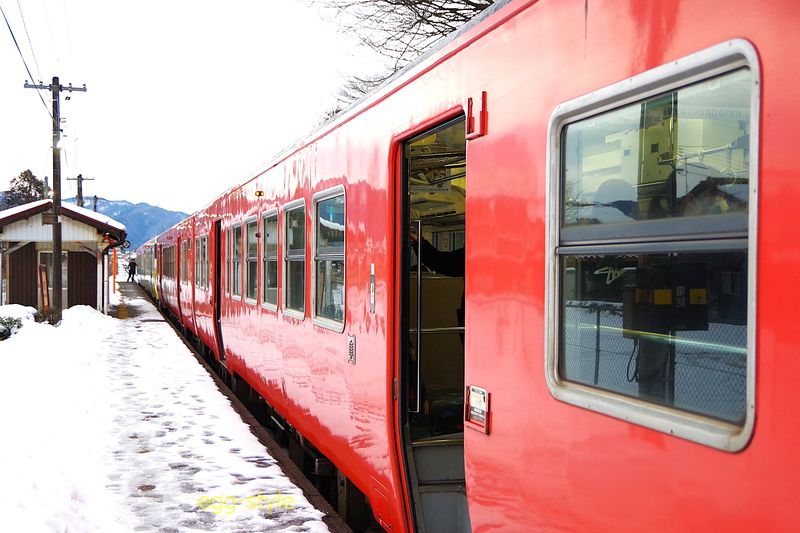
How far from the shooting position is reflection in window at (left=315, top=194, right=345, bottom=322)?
191 inches

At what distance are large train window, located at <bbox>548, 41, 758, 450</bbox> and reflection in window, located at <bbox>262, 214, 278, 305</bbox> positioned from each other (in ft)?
15.9

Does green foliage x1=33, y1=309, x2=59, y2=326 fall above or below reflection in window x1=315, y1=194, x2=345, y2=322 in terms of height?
below

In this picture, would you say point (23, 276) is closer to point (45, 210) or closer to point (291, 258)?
point (45, 210)

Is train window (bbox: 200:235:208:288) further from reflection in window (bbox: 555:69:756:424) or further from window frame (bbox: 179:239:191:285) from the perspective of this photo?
reflection in window (bbox: 555:69:756:424)

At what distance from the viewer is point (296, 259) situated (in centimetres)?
604

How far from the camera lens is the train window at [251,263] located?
819 cm

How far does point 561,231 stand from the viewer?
7.79 feet

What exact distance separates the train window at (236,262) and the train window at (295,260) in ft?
9.58

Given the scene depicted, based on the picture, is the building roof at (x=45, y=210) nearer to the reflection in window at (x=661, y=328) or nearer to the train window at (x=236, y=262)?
the train window at (x=236, y=262)

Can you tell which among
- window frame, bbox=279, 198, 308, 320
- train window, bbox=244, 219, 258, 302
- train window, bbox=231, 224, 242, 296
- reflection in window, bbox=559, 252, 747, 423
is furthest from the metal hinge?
train window, bbox=231, 224, 242, 296

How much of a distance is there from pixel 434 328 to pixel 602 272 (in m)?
2.74

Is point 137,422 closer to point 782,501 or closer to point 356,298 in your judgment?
point 356,298

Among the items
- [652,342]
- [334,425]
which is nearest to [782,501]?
[652,342]

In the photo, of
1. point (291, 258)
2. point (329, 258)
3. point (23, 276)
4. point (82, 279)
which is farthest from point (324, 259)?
point (82, 279)
